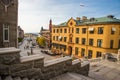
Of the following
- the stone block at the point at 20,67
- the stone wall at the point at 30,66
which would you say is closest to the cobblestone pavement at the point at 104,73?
the stone wall at the point at 30,66

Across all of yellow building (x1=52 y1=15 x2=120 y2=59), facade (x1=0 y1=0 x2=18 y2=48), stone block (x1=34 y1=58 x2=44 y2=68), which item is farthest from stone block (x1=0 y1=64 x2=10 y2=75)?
yellow building (x1=52 y1=15 x2=120 y2=59)

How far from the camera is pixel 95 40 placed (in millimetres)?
22875

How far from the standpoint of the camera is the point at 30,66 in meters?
3.46

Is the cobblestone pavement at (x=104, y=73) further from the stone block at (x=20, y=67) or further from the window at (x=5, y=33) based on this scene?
the window at (x=5, y=33)

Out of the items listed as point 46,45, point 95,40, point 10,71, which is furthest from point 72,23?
point 46,45

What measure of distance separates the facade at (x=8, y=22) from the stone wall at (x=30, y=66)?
787cm

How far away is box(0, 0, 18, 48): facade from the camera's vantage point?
981cm

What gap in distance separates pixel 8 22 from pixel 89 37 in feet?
61.2

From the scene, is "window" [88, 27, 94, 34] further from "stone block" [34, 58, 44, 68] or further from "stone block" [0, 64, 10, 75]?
"stone block" [0, 64, 10, 75]

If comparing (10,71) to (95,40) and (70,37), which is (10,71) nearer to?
(95,40)

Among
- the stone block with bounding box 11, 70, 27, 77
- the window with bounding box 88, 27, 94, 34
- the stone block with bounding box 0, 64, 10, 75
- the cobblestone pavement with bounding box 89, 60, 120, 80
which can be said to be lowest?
the cobblestone pavement with bounding box 89, 60, 120, 80

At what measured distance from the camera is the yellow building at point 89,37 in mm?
20516

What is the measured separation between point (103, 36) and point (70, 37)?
35.2ft

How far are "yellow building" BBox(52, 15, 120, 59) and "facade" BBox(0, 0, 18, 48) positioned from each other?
15576mm
